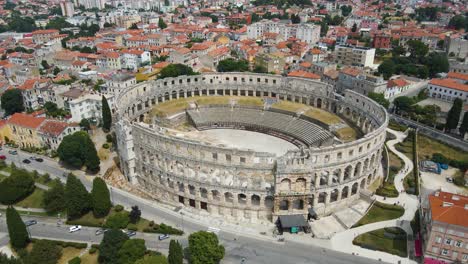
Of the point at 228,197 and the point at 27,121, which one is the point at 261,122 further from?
the point at 27,121

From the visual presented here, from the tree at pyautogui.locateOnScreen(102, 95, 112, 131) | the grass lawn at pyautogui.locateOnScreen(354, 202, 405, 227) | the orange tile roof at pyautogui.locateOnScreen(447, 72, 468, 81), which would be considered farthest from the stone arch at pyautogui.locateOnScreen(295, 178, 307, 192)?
the orange tile roof at pyautogui.locateOnScreen(447, 72, 468, 81)

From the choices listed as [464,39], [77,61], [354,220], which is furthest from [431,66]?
[77,61]

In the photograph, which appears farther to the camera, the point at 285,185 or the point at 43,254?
the point at 285,185

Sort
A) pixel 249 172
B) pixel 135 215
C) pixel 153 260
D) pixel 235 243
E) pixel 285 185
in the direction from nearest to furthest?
pixel 153 260, pixel 235 243, pixel 135 215, pixel 285 185, pixel 249 172

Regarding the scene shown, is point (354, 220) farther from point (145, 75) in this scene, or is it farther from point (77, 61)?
point (77, 61)

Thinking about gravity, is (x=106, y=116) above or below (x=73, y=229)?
above

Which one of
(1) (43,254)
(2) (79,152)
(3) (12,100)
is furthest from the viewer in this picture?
(3) (12,100)

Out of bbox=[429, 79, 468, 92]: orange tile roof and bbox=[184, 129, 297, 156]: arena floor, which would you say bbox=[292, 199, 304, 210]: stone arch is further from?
bbox=[429, 79, 468, 92]: orange tile roof

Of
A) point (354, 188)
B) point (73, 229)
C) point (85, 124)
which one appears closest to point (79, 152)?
point (85, 124)
